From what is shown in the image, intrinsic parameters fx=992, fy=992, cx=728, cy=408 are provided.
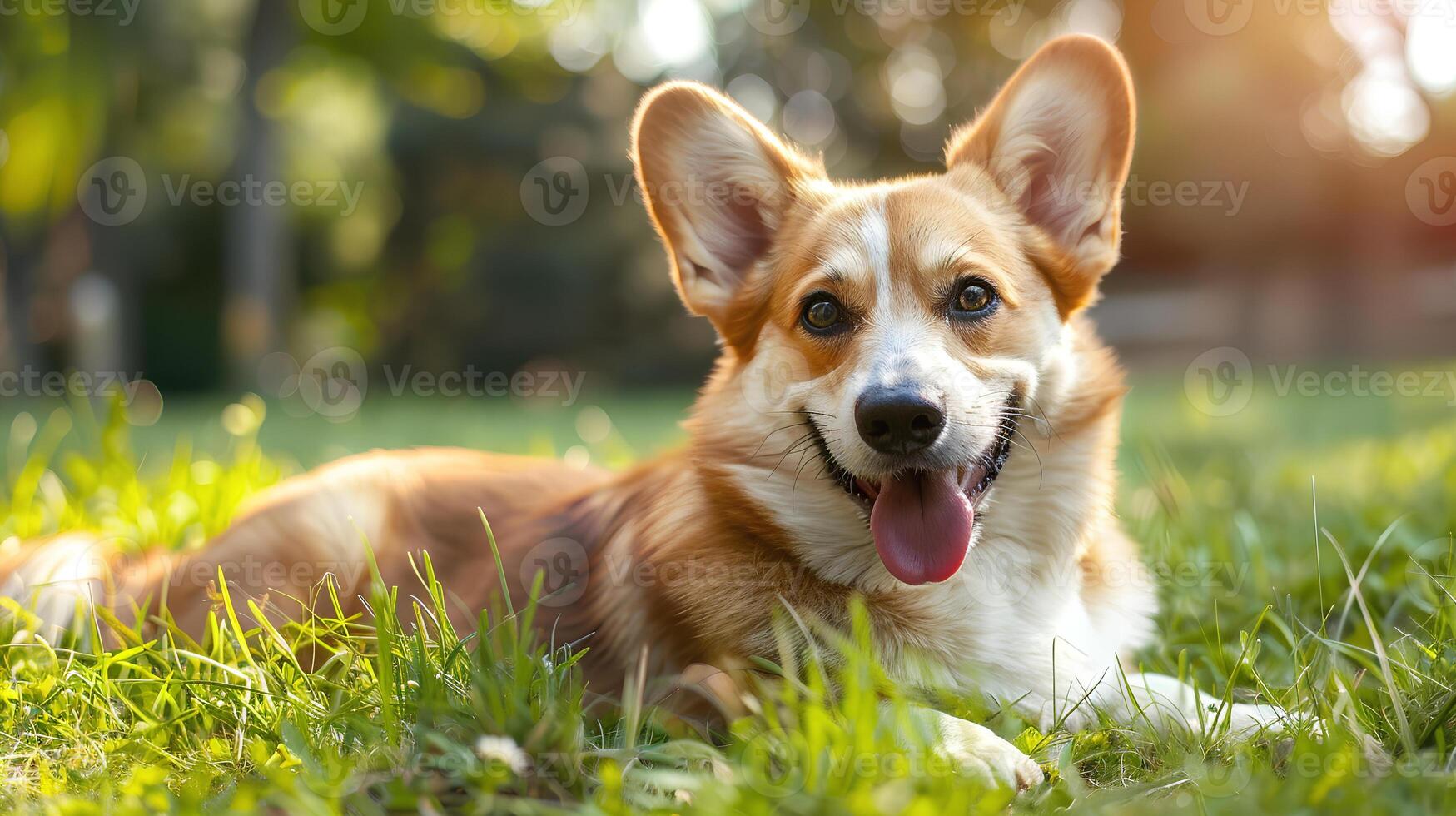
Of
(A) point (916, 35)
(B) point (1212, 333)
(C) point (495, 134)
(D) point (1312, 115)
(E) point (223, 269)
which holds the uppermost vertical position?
(A) point (916, 35)

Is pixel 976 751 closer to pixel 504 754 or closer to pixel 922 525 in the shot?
pixel 922 525

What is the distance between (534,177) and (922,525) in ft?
53.6

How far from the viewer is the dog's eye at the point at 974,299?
8.38ft

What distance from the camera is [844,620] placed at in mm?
2232

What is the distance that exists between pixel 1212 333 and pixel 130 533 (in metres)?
14.9

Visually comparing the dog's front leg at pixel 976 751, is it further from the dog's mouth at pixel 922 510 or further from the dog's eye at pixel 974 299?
the dog's eye at pixel 974 299

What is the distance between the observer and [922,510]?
7.62 ft

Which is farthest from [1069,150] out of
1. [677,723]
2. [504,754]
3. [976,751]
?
[504,754]

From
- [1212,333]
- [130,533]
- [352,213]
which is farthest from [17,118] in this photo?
[1212,333]

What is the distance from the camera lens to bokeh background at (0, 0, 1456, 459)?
13383 mm

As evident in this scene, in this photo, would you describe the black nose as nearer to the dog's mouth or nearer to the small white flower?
the dog's mouth

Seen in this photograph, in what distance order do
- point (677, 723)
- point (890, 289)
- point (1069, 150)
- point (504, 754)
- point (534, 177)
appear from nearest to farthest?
point (504, 754)
point (677, 723)
point (890, 289)
point (1069, 150)
point (534, 177)

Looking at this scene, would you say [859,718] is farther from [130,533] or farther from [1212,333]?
[1212,333]

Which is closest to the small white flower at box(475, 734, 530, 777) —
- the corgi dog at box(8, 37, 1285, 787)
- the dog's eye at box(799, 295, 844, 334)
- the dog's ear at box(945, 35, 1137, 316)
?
the corgi dog at box(8, 37, 1285, 787)
